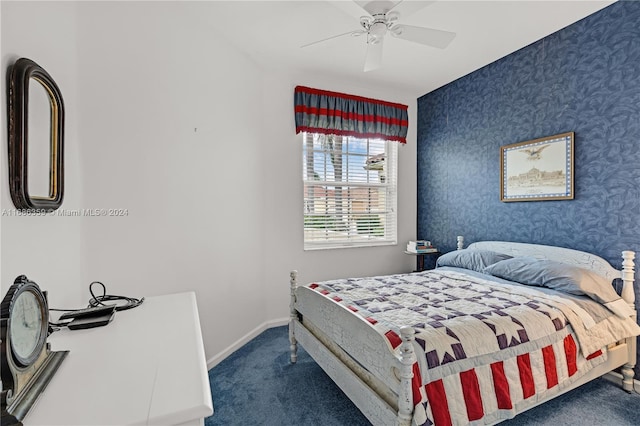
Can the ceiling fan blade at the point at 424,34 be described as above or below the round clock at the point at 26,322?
above

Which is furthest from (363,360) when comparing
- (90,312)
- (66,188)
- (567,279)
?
(66,188)

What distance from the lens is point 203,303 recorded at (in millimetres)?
2490

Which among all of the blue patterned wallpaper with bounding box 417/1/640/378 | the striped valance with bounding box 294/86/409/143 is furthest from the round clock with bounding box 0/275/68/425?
the blue patterned wallpaper with bounding box 417/1/640/378

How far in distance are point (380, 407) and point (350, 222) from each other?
99.5 inches

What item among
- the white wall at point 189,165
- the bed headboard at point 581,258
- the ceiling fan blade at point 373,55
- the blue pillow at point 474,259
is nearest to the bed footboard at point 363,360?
the white wall at point 189,165

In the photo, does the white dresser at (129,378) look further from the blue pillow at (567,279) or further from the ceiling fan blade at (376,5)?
the blue pillow at (567,279)

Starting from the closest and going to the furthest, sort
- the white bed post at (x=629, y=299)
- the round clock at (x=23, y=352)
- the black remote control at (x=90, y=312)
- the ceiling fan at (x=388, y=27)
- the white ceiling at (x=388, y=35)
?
the round clock at (x=23, y=352) → the black remote control at (x=90, y=312) → the ceiling fan at (x=388, y=27) → the white bed post at (x=629, y=299) → the white ceiling at (x=388, y=35)

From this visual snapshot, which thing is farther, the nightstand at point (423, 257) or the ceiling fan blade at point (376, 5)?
the nightstand at point (423, 257)

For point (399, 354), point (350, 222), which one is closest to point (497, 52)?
point (350, 222)

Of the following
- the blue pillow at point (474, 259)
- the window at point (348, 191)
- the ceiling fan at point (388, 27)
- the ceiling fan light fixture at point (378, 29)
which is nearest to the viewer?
the ceiling fan at point (388, 27)

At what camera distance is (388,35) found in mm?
2689

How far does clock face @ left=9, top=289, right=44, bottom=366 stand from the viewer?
739 mm

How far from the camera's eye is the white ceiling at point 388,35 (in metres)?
2.33

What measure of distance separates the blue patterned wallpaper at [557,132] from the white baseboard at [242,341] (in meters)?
2.20
